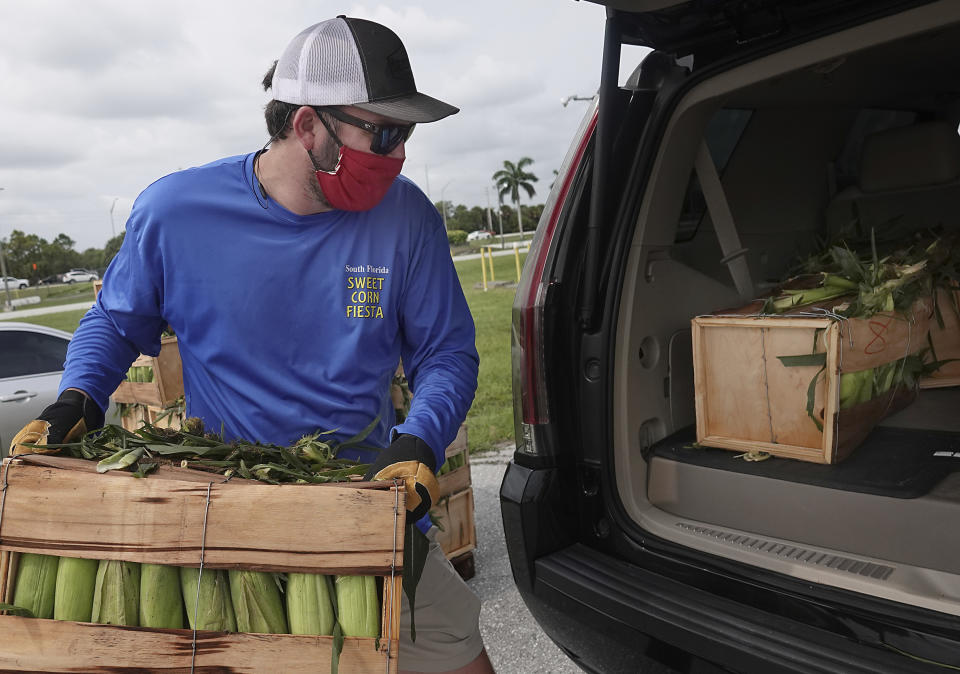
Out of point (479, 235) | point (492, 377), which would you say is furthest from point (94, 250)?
point (492, 377)

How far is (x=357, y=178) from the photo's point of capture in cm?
201

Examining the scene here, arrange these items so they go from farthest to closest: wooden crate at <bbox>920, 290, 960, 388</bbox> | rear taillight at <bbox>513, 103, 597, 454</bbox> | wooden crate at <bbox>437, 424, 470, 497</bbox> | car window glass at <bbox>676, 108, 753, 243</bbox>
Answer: wooden crate at <bbox>437, 424, 470, 497</bbox> → wooden crate at <bbox>920, 290, 960, 388</bbox> → car window glass at <bbox>676, 108, 753, 243</bbox> → rear taillight at <bbox>513, 103, 597, 454</bbox>

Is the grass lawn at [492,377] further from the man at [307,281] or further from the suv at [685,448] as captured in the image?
the man at [307,281]

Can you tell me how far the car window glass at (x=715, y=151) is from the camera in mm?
2988

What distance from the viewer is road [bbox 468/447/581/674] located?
308 cm

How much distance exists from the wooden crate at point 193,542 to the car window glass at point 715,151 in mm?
1954

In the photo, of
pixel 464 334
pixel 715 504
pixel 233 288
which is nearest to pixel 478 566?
pixel 715 504

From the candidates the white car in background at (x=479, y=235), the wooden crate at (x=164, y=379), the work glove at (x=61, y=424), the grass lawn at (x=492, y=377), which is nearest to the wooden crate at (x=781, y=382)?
the work glove at (x=61, y=424)

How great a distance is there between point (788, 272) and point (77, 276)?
73596 millimetres

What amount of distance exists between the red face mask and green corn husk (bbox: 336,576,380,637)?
3.27 feet

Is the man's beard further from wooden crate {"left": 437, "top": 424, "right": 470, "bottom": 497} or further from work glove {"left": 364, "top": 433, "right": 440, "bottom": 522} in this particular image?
wooden crate {"left": 437, "top": 424, "right": 470, "bottom": 497}

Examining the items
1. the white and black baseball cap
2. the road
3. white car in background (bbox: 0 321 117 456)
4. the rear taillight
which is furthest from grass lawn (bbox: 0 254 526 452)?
the white and black baseball cap

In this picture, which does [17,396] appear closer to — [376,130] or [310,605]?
[376,130]

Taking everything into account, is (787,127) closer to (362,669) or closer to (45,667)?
(362,669)
